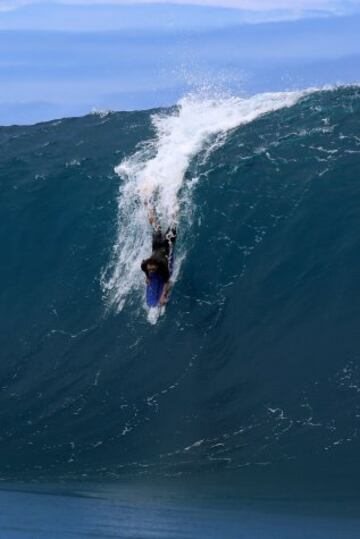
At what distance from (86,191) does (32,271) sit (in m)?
2.26

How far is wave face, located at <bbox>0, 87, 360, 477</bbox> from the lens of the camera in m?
16.7

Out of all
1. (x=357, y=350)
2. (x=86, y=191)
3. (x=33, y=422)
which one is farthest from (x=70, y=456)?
(x=86, y=191)

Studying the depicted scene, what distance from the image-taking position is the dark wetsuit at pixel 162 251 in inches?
769

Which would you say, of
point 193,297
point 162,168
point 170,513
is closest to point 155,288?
point 193,297

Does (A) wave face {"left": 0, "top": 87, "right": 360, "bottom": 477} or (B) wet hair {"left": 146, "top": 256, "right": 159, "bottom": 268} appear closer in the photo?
(A) wave face {"left": 0, "top": 87, "right": 360, "bottom": 477}

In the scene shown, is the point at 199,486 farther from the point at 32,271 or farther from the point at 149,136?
the point at 149,136

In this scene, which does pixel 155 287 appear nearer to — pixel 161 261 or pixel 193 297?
pixel 161 261

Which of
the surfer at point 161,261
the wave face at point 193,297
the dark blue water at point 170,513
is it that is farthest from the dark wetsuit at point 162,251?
the dark blue water at point 170,513

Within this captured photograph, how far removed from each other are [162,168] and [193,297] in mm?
3425

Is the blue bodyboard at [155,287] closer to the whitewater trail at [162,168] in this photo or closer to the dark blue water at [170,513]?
the whitewater trail at [162,168]

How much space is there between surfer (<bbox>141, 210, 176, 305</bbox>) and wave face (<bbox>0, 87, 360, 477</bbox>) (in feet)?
0.85

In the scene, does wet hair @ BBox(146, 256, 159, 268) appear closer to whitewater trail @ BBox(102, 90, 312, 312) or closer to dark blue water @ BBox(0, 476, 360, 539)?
whitewater trail @ BBox(102, 90, 312, 312)

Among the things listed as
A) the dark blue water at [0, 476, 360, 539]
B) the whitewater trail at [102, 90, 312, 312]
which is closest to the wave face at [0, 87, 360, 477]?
the whitewater trail at [102, 90, 312, 312]

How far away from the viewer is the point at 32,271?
72.8 feet
